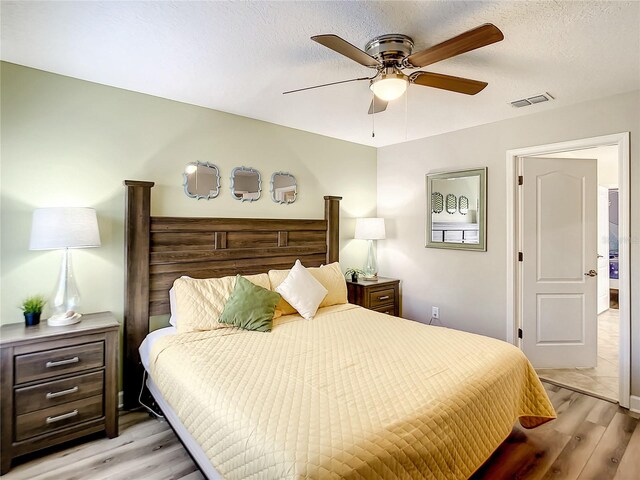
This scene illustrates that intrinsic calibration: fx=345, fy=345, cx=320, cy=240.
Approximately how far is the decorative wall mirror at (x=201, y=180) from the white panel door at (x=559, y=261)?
2995 mm

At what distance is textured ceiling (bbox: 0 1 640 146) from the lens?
174 centimetres

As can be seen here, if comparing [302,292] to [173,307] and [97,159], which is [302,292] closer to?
[173,307]

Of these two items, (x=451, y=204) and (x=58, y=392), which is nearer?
(x=58, y=392)

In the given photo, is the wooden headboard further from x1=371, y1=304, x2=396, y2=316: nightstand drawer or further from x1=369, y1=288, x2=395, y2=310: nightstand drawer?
x1=371, y1=304, x2=396, y2=316: nightstand drawer

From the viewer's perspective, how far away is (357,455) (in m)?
1.23

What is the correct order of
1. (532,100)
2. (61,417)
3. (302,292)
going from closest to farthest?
(61,417), (532,100), (302,292)

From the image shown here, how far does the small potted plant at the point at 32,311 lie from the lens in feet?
7.40

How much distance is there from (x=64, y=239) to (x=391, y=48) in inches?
91.2

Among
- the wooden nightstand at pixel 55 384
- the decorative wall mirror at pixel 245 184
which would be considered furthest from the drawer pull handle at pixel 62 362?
the decorative wall mirror at pixel 245 184

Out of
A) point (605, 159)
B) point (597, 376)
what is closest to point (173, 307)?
point (597, 376)

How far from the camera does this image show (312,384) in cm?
171

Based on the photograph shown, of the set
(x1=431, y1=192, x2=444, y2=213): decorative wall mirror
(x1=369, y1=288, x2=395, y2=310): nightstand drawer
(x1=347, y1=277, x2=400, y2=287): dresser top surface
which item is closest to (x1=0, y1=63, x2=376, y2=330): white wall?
(x1=347, y1=277, x2=400, y2=287): dresser top surface

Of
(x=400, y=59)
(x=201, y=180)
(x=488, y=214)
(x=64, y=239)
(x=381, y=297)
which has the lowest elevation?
(x=381, y=297)

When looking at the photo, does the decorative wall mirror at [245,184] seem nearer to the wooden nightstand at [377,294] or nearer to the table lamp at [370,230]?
the table lamp at [370,230]
